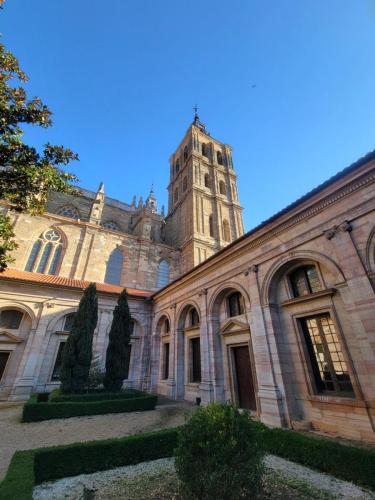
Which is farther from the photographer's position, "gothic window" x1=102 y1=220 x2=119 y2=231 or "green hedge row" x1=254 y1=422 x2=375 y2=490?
"gothic window" x1=102 y1=220 x2=119 y2=231

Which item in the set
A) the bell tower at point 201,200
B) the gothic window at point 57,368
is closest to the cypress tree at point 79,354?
the gothic window at point 57,368

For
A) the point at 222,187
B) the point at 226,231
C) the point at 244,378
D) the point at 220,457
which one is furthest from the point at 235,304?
the point at 222,187

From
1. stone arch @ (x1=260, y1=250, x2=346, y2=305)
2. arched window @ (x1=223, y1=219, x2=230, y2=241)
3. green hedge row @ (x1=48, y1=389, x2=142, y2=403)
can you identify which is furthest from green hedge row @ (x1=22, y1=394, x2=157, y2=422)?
arched window @ (x1=223, y1=219, x2=230, y2=241)

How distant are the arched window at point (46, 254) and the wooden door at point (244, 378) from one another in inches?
706

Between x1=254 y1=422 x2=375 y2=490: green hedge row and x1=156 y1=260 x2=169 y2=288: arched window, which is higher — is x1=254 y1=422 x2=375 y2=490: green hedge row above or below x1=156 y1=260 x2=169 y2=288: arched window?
below

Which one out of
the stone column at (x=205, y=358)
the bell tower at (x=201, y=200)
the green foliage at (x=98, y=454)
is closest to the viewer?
the green foliage at (x=98, y=454)

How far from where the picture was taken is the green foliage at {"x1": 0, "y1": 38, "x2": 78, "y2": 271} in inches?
310

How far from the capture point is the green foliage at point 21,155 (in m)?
7.87

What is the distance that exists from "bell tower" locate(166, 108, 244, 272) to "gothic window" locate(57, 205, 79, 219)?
11553mm

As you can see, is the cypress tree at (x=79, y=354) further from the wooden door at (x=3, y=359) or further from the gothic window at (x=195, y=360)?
the gothic window at (x=195, y=360)

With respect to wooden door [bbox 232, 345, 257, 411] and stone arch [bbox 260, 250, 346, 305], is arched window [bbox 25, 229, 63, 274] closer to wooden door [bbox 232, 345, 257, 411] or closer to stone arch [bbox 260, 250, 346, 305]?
wooden door [bbox 232, 345, 257, 411]

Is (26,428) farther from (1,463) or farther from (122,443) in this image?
(122,443)

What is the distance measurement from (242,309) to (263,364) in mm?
2952

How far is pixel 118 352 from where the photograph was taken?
13.2 m
